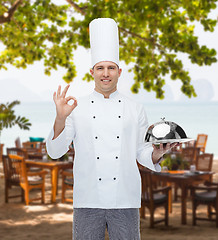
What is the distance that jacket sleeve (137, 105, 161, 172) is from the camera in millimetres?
1998

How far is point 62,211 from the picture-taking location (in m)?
6.11

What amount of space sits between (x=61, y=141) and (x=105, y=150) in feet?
0.72

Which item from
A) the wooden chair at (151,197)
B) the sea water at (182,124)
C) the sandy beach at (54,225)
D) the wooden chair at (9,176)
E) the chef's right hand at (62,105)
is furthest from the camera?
the sea water at (182,124)

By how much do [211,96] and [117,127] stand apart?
98504mm

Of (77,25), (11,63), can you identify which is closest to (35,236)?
(77,25)

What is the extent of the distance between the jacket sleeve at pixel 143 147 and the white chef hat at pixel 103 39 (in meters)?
0.32

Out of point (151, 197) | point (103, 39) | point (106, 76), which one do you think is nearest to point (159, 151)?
point (106, 76)

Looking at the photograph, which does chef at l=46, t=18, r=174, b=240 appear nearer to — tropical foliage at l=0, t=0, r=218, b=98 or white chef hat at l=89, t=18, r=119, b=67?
white chef hat at l=89, t=18, r=119, b=67

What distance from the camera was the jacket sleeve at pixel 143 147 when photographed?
2.00 metres

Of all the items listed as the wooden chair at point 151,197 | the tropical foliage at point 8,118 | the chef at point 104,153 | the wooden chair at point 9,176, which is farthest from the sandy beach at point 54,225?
the chef at point 104,153

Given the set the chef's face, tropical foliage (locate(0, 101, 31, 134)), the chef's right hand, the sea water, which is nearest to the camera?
the chef's right hand

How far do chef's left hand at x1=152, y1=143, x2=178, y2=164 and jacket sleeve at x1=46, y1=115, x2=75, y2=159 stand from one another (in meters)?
0.41


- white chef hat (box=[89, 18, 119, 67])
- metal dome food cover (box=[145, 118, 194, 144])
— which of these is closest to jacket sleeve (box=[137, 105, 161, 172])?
metal dome food cover (box=[145, 118, 194, 144])

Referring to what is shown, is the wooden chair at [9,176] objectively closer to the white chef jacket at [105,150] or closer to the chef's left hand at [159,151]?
the white chef jacket at [105,150]
